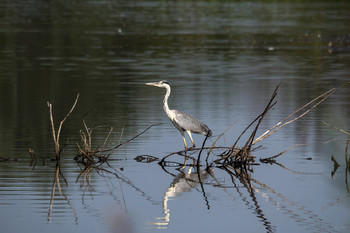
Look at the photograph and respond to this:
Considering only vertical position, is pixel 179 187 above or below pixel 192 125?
below

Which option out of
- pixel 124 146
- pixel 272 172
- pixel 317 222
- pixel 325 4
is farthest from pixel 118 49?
pixel 325 4

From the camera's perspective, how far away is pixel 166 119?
54.5 ft

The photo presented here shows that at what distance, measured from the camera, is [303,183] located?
11.3 metres

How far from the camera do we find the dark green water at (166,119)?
31.6 ft

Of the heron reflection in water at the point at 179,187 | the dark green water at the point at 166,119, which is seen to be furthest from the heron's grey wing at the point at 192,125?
the heron reflection in water at the point at 179,187

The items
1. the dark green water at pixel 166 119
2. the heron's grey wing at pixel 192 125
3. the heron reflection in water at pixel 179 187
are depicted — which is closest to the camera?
the heron reflection in water at pixel 179 187

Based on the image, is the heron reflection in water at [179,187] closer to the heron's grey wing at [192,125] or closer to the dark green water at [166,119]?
the dark green water at [166,119]

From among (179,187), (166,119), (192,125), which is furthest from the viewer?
(166,119)

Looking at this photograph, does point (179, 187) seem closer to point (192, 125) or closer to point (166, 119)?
point (192, 125)

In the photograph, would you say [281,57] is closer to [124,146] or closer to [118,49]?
[118,49]

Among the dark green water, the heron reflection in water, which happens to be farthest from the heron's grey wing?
the heron reflection in water

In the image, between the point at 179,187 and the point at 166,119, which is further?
the point at 166,119

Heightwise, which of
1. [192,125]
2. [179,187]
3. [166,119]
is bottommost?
[166,119]

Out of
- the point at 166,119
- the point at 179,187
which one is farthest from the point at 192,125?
the point at 166,119
